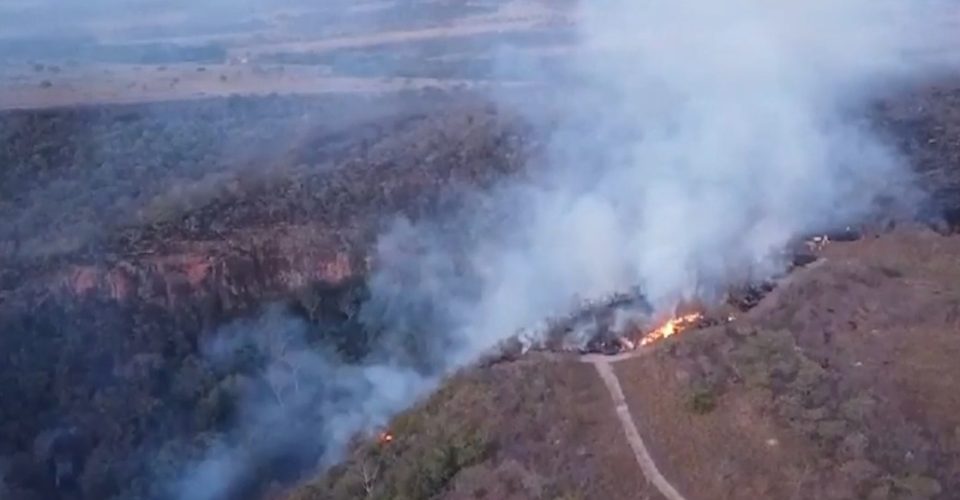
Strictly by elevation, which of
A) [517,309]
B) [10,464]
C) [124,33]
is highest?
[124,33]

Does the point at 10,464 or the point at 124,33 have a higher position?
the point at 124,33

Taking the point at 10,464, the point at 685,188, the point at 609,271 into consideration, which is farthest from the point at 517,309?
the point at 10,464

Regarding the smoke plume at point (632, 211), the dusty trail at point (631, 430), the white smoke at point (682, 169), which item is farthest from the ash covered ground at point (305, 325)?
the white smoke at point (682, 169)

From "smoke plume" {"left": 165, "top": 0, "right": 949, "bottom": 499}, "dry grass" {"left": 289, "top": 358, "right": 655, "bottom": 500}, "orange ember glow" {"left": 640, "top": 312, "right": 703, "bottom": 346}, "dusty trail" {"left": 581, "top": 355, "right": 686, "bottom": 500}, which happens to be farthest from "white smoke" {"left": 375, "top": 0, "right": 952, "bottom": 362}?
"dry grass" {"left": 289, "top": 358, "right": 655, "bottom": 500}

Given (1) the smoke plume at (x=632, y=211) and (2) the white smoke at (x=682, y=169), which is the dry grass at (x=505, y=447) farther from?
(2) the white smoke at (x=682, y=169)

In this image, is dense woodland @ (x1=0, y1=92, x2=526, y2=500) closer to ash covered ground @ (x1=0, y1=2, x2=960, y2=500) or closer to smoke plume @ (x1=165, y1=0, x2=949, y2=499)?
ash covered ground @ (x1=0, y1=2, x2=960, y2=500)

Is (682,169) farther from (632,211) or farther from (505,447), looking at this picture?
(505,447)

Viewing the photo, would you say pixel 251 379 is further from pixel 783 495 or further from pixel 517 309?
pixel 783 495

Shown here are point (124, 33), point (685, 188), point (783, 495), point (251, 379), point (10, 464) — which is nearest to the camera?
point (783, 495)
